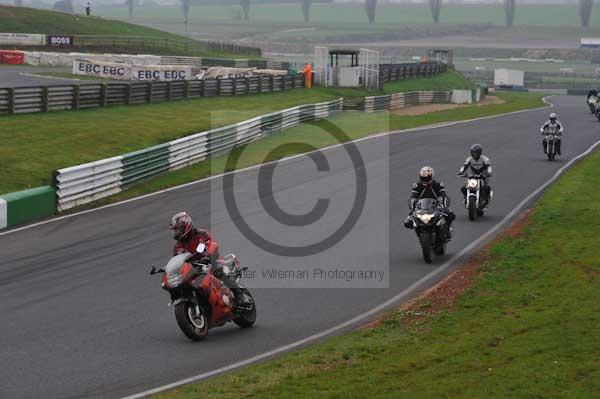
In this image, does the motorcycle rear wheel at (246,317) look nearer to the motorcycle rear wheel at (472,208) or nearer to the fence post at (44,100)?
the motorcycle rear wheel at (472,208)

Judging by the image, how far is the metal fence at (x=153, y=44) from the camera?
8769 centimetres

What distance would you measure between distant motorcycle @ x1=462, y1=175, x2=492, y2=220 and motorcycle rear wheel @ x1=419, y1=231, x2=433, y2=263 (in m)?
5.13

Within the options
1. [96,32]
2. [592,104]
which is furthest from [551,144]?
[96,32]

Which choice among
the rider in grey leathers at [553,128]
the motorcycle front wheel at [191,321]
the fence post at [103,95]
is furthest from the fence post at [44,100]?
the motorcycle front wheel at [191,321]

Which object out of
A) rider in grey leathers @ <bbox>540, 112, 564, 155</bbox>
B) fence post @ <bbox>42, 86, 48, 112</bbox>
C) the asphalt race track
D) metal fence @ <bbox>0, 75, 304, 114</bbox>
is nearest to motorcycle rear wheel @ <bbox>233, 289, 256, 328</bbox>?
the asphalt race track

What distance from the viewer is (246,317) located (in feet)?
48.1

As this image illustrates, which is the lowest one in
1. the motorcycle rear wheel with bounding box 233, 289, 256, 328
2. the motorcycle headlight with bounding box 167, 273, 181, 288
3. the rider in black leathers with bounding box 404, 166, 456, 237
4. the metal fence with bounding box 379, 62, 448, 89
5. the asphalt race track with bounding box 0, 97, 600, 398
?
the asphalt race track with bounding box 0, 97, 600, 398

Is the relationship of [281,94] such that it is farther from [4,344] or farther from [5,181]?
[4,344]

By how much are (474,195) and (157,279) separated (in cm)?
943

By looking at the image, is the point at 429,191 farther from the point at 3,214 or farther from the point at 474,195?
the point at 3,214

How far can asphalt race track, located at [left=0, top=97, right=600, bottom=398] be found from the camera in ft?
42.0

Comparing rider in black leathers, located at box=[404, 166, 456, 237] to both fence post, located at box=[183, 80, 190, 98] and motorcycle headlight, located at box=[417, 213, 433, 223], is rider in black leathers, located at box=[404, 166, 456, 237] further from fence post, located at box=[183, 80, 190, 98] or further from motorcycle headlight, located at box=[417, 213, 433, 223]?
fence post, located at box=[183, 80, 190, 98]

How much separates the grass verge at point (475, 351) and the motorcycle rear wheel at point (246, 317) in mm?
1354

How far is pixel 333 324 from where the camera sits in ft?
49.6
